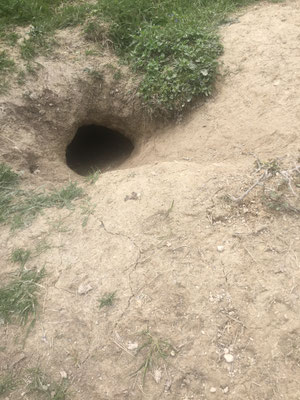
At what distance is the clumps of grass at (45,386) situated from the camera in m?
1.86

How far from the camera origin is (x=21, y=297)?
84.6 inches

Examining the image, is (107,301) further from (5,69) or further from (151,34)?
(151,34)

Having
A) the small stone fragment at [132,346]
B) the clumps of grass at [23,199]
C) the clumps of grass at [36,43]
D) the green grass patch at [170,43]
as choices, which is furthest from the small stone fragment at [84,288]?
the clumps of grass at [36,43]

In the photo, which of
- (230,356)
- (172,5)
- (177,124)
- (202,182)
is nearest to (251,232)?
(202,182)

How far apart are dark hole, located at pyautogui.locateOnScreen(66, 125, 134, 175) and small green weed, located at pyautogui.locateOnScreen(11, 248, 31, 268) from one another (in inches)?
78.3

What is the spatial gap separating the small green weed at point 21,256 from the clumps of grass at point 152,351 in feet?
3.07

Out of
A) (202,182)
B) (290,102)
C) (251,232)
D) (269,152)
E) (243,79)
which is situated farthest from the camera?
(243,79)

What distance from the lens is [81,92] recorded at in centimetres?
376

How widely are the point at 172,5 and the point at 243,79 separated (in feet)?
5.28

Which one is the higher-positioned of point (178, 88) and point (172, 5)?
point (172, 5)

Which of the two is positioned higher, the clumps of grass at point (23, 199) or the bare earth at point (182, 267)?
the bare earth at point (182, 267)

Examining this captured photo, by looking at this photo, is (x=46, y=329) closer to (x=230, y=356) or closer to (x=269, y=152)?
(x=230, y=356)

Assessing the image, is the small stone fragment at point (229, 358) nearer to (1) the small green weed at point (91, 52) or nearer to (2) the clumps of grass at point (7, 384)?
(2) the clumps of grass at point (7, 384)

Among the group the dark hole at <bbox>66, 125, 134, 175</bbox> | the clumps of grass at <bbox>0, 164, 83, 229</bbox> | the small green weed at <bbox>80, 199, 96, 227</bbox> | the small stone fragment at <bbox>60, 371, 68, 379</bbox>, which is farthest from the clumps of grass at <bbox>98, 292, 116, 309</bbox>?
the dark hole at <bbox>66, 125, 134, 175</bbox>
